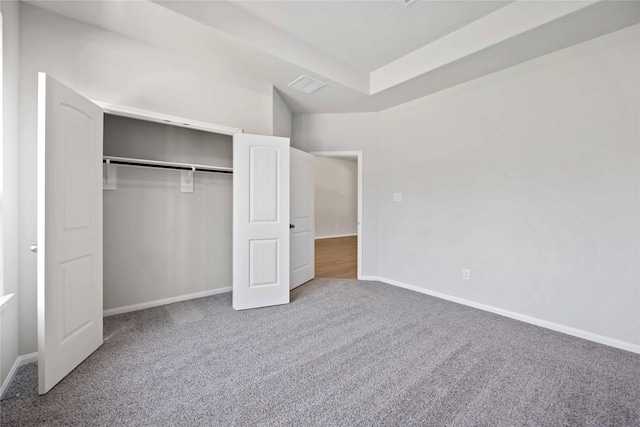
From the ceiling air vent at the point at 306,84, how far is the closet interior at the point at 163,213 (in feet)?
3.53

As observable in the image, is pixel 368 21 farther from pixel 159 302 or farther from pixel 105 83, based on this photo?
pixel 159 302

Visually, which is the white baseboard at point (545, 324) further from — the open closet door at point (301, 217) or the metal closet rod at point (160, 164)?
the metal closet rod at point (160, 164)

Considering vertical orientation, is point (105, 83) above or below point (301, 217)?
above

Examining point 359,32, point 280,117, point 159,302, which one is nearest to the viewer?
point 359,32

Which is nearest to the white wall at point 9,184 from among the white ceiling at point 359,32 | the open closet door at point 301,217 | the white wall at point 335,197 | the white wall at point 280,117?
the white ceiling at point 359,32

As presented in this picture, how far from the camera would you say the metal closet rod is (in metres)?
2.63

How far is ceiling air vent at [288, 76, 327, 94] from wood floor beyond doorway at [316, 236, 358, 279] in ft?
9.33

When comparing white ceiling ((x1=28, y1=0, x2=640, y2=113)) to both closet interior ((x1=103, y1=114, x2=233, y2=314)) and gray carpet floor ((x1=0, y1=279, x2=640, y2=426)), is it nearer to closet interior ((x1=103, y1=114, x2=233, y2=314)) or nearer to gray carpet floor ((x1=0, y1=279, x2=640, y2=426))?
closet interior ((x1=103, y1=114, x2=233, y2=314))

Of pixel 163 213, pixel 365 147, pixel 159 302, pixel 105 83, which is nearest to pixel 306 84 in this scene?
pixel 365 147

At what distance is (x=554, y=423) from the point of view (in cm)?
148

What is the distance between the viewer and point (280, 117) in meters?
3.84

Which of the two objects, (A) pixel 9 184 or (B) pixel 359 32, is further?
(B) pixel 359 32

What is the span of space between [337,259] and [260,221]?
301cm

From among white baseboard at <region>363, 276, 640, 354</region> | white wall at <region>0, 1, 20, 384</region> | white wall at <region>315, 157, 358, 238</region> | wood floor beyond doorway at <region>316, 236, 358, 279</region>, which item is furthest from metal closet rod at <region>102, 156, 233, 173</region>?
white wall at <region>315, 157, 358, 238</region>
